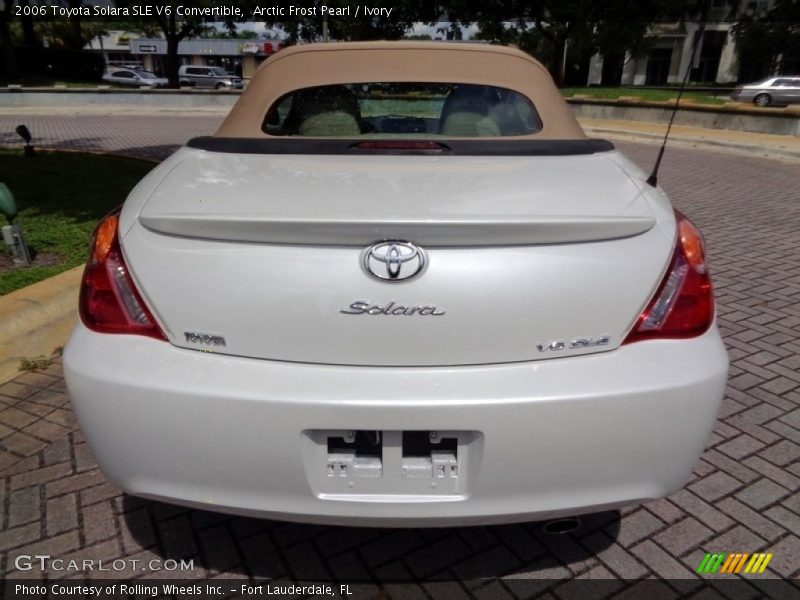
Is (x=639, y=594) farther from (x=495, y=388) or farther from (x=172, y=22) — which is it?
(x=172, y=22)

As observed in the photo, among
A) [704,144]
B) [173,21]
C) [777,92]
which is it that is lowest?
[777,92]

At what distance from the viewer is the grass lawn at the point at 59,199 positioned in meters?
4.82

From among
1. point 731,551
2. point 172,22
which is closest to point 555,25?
point 172,22

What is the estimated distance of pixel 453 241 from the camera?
1669mm

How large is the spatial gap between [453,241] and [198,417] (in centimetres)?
80

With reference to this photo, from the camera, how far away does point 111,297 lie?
1822 mm

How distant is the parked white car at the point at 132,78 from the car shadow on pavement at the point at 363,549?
44.4 metres

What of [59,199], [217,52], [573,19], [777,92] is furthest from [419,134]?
[217,52]

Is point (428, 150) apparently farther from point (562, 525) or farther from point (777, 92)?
point (777, 92)

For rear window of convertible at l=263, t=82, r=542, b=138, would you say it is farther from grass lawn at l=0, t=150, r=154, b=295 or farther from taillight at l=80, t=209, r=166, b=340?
grass lawn at l=0, t=150, r=154, b=295

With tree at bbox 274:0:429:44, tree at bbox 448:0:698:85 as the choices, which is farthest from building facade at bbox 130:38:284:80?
tree at bbox 448:0:698:85

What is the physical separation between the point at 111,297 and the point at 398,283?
0.83 meters

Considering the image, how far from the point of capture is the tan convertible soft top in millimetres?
3016

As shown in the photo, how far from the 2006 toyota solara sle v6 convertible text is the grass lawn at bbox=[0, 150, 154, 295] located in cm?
311
